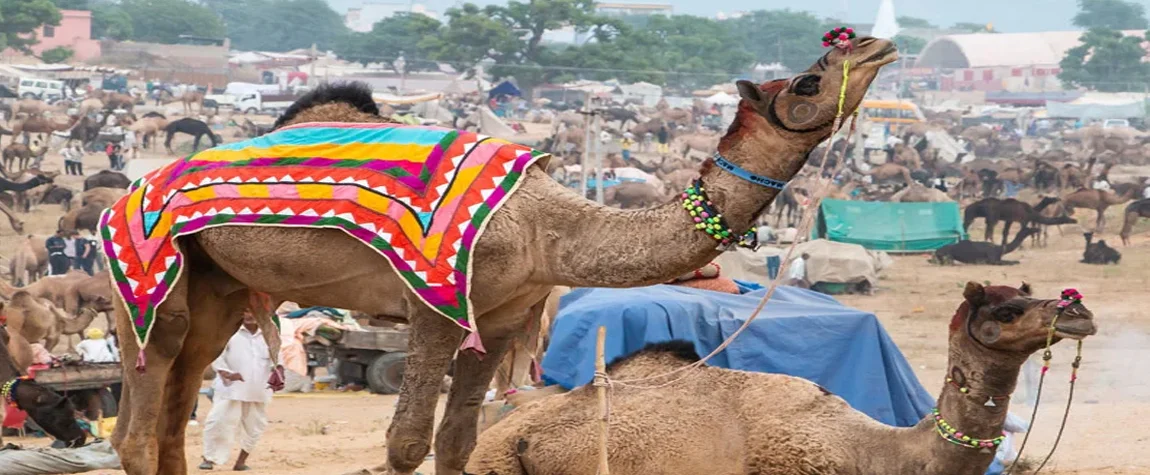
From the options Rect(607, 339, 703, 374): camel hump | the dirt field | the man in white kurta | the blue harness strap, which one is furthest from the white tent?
the blue harness strap

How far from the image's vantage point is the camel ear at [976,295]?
622cm

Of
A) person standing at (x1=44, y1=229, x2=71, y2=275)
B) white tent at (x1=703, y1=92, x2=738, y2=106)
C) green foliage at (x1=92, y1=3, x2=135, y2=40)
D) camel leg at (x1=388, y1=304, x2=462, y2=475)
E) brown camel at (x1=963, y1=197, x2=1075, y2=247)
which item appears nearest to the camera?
camel leg at (x1=388, y1=304, x2=462, y2=475)

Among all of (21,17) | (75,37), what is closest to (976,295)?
(21,17)

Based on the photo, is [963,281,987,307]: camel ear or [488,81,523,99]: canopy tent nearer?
[963,281,987,307]: camel ear

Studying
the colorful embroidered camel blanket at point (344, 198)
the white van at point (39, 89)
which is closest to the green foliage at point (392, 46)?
the white van at point (39, 89)

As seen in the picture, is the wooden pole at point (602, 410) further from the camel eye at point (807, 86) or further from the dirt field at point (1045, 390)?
the dirt field at point (1045, 390)

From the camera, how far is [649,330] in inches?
315

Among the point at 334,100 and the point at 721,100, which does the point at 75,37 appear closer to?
the point at 721,100

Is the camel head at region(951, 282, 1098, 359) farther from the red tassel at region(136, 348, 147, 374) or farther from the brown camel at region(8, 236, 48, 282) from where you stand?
the brown camel at region(8, 236, 48, 282)

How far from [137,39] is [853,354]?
10708 centimetres

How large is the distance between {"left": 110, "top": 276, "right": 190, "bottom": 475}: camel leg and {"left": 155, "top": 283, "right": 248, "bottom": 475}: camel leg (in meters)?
0.19

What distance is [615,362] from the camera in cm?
729

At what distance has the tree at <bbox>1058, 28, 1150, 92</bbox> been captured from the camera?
313 feet

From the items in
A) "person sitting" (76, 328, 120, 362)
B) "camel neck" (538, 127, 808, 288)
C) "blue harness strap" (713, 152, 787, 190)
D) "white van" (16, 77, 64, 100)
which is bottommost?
"white van" (16, 77, 64, 100)
